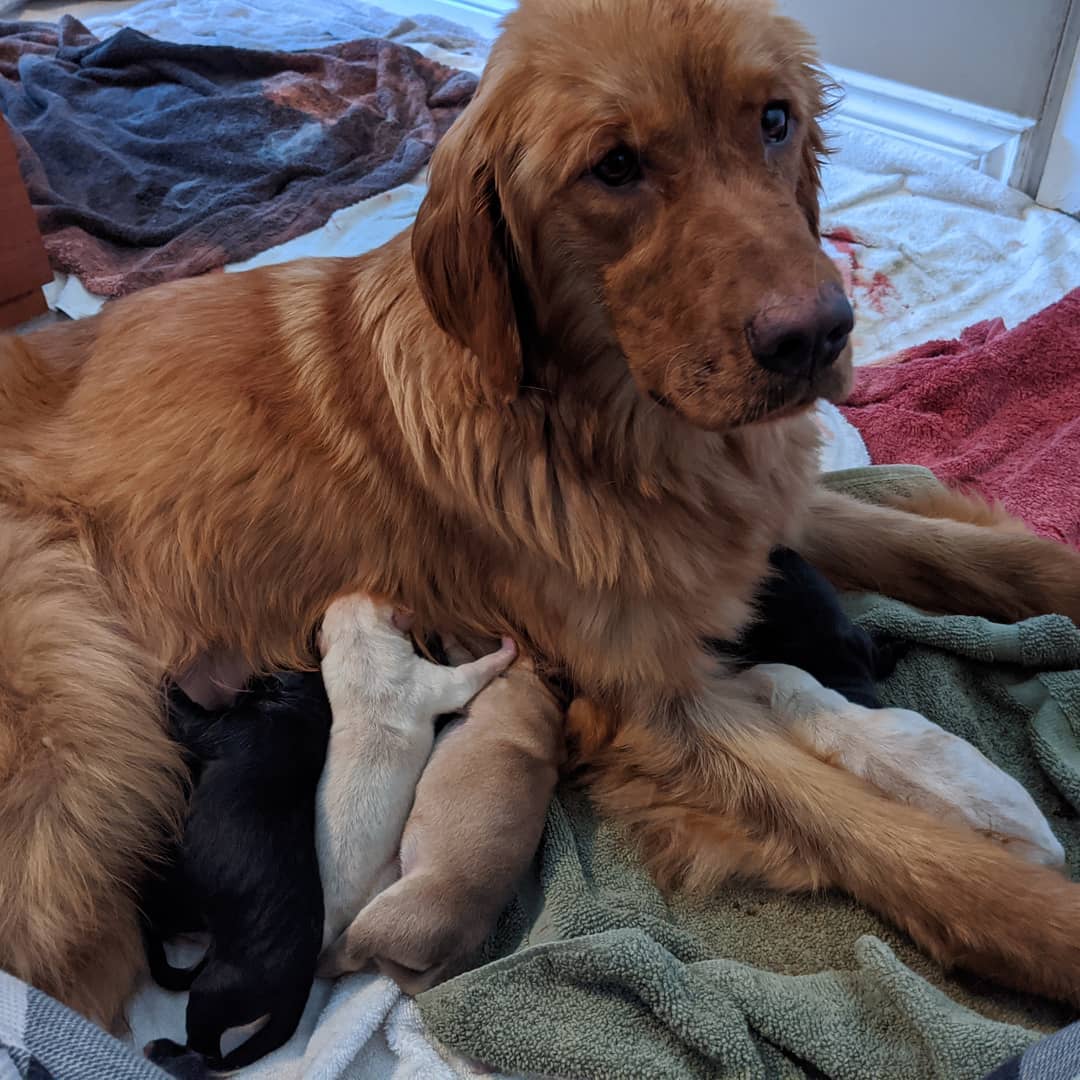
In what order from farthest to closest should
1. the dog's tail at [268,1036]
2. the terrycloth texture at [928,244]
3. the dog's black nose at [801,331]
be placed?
the terrycloth texture at [928,244] → the dog's tail at [268,1036] → the dog's black nose at [801,331]

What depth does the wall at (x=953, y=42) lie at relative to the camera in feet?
11.5

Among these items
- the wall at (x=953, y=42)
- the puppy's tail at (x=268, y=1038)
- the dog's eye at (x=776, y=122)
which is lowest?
the puppy's tail at (x=268, y=1038)

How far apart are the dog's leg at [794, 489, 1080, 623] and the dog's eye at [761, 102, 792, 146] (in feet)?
3.09

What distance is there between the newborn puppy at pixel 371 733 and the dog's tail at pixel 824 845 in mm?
293

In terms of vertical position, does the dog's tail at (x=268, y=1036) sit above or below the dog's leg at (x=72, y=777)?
below

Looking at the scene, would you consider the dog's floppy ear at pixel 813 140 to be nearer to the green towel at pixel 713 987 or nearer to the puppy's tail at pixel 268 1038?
the green towel at pixel 713 987

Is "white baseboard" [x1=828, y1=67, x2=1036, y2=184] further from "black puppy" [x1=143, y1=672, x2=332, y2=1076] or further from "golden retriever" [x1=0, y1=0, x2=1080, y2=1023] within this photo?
"black puppy" [x1=143, y1=672, x2=332, y2=1076]

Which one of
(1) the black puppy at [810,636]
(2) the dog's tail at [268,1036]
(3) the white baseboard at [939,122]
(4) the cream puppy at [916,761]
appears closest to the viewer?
(2) the dog's tail at [268,1036]

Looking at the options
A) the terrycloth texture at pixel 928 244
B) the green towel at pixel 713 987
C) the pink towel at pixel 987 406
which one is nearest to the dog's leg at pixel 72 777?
the green towel at pixel 713 987

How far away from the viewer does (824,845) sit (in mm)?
1779

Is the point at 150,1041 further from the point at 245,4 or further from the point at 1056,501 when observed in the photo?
the point at 245,4

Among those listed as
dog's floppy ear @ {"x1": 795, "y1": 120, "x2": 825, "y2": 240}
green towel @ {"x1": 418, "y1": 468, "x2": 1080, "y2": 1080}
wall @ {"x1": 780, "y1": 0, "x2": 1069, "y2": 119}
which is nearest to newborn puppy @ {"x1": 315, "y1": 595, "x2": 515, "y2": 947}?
green towel @ {"x1": 418, "y1": 468, "x2": 1080, "y2": 1080}

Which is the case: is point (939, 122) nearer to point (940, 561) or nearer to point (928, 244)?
point (928, 244)

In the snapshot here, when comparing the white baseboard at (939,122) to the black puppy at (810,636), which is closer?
the black puppy at (810,636)
